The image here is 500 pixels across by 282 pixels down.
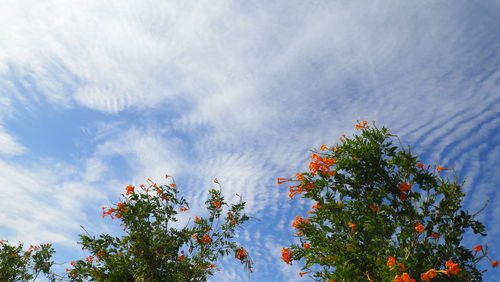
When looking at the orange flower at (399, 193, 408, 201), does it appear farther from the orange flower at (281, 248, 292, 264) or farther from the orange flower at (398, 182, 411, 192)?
the orange flower at (281, 248, 292, 264)

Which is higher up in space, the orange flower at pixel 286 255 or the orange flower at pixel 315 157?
the orange flower at pixel 315 157

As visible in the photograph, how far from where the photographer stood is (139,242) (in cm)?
686

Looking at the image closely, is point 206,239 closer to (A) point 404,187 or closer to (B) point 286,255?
(B) point 286,255

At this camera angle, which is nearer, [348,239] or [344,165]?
[348,239]

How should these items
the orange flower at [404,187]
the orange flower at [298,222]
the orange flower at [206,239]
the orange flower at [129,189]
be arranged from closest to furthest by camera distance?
the orange flower at [404,187], the orange flower at [298,222], the orange flower at [129,189], the orange flower at [206,239]

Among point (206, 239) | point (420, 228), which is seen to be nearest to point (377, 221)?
point (420, 228)

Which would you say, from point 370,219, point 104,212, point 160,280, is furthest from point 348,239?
point 104,212

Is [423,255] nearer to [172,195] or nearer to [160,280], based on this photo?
[160,280]

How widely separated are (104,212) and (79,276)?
5.75ft

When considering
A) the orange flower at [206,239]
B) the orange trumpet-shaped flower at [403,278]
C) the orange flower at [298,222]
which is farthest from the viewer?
the orange flower at [206,239]

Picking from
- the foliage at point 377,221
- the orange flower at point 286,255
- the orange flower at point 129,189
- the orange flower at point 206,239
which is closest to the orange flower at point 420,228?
the foliage at point 377,221

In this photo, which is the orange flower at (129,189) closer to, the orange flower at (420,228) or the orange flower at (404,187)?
the orange flower at (404,187)

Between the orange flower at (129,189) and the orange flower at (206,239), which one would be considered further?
the orange flower at (206,239)

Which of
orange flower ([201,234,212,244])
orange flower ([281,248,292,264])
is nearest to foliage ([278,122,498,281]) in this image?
orange flower ([281,248,292,264])
